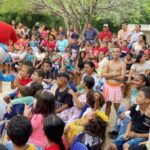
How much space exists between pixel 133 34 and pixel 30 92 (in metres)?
7.22

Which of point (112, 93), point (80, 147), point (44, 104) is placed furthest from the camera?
point (112, 93)

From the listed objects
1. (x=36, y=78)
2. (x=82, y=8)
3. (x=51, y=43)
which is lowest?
(x=51, y=43)

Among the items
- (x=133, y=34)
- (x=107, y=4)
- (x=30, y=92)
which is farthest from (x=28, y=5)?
(x=30, y=92)

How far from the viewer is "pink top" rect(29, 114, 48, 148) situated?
359 cm

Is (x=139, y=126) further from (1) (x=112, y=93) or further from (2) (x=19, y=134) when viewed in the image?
(1) (x=112, y=93)

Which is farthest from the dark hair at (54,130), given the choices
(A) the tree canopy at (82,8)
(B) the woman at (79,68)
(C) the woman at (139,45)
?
(A) the tree canopy at (82,8)

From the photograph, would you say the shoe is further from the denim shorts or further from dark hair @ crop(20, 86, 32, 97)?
dark hair @ crop(20, 86, 32, 97)

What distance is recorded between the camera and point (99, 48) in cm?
1066

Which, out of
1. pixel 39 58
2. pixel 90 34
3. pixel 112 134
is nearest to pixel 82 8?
pixel 90 34

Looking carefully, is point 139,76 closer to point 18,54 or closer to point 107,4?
point 18,54

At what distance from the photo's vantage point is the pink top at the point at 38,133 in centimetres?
359

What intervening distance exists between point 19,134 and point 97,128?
A: 1119 millimetres

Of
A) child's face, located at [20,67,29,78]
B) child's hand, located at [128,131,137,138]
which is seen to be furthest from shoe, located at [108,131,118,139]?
child's face, located at [20,67,29,78]

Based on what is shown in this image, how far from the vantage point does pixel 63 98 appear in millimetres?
4980
